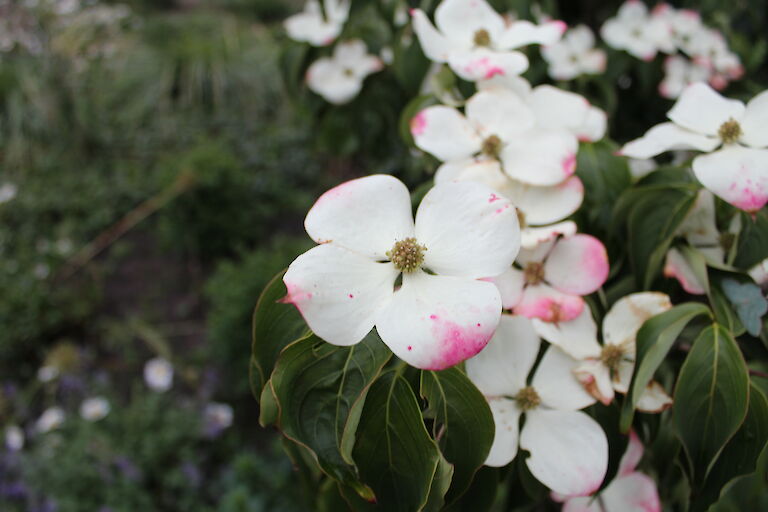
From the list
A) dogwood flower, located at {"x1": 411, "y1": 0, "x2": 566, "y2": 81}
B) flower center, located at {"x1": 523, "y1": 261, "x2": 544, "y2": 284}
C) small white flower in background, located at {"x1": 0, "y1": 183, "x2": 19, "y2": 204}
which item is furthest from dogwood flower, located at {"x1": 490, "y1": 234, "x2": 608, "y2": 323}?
small white flower in background, located at {"x1": 0, "y1": 183, "x2": 19, "y2": 204}

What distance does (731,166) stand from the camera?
0.46m

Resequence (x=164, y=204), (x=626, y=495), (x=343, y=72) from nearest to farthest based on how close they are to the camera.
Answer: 1. (x=626, y=495)
2. (x=343, y=72)
3. (x=164, y=204)

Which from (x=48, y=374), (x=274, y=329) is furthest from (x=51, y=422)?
(x=274, y=329)

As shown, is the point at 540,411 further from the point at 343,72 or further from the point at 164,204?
the point at 164,204

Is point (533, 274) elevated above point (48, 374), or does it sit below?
above

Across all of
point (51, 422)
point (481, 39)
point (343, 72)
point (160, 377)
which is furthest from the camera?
point (160, 377)

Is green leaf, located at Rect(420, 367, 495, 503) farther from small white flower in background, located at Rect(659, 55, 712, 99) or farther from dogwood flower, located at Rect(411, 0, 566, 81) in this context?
small white flower in background, located at Rect(659, 55, 712, 99)

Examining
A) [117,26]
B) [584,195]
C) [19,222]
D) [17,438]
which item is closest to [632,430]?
[584,195]

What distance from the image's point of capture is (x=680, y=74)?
1.00 m

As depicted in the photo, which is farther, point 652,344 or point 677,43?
point 677,43

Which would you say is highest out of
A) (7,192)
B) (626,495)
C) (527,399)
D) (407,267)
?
(407,267)

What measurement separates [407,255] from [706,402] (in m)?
0.23

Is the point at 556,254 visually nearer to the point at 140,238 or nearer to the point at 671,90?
the point at 671,90

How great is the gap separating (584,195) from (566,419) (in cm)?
22
